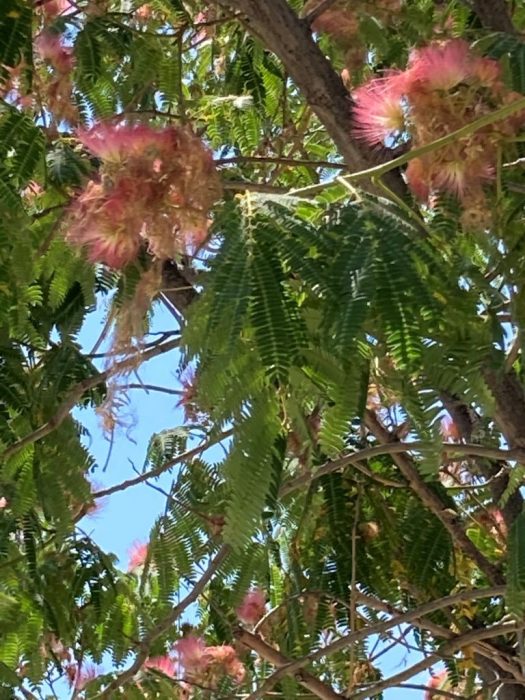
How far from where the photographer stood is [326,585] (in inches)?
115

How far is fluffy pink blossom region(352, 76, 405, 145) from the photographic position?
72.3 inches

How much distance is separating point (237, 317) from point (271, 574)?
1.88 metres

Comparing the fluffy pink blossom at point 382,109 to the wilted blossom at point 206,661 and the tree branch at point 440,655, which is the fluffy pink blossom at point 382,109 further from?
the wilted blossom at point 206,661

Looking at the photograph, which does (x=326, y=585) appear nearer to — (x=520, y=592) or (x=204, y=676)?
(x=204, y=676)

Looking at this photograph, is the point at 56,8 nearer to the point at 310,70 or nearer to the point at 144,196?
the point at 310,70

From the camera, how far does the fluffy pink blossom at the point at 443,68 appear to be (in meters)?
1.74

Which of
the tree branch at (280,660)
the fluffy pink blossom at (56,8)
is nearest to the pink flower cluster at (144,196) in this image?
the tree branch at (280,660)

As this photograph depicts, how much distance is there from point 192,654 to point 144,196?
1.84 m

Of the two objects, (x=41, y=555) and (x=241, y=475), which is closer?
(x=241, y=475)

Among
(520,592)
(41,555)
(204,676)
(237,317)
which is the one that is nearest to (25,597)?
(41,555)

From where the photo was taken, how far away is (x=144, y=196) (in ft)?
5.37

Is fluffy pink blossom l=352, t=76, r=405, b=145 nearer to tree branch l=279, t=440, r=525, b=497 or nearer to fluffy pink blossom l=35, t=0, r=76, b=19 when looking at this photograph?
tree branch l=279, t=440, r=525, b=497

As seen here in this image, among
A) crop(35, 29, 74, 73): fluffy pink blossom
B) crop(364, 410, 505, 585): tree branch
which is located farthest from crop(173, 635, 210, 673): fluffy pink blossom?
crop(35, 29, 74, 73): fluffy pink blossom

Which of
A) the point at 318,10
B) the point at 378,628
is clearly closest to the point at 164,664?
the point at 378,628
